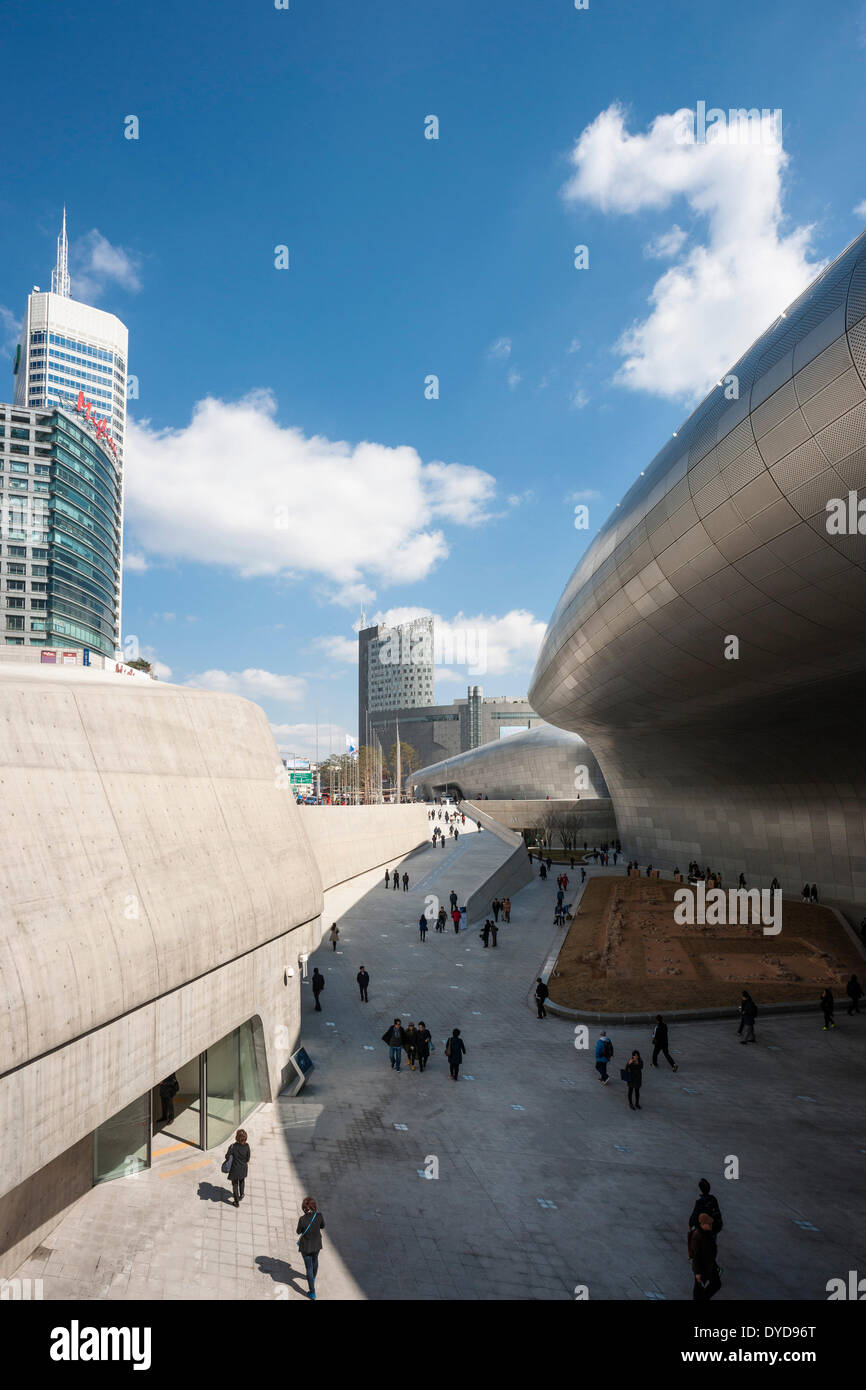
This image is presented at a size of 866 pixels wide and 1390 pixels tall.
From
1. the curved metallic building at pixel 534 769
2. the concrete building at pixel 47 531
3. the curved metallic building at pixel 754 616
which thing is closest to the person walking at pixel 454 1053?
the curved metallic building at pixel 754 616

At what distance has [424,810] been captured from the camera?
49062 mm

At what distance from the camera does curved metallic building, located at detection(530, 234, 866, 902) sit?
474 inches

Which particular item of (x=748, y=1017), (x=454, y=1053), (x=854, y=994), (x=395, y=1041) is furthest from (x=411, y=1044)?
(x=854, y=994)

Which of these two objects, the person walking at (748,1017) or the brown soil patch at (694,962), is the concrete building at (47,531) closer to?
the brown soil patch at (694,962)

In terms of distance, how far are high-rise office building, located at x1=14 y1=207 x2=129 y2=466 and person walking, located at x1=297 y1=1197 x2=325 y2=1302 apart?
5224 inches

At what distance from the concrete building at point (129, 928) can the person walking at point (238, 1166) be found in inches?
53.4

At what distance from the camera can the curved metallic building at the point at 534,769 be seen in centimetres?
7556

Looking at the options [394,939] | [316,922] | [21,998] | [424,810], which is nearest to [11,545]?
[424,810]

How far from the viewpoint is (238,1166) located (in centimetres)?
916

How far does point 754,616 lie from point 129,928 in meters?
14.5

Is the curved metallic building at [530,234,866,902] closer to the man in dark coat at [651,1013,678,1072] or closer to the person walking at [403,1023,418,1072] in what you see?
the man in dark coat at [651,1013,678,1072]

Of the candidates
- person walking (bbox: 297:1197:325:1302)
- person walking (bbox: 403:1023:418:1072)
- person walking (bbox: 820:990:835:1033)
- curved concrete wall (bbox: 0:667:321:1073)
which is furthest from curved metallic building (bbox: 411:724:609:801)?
person walking (bbox: 297:1197:325:1302)
